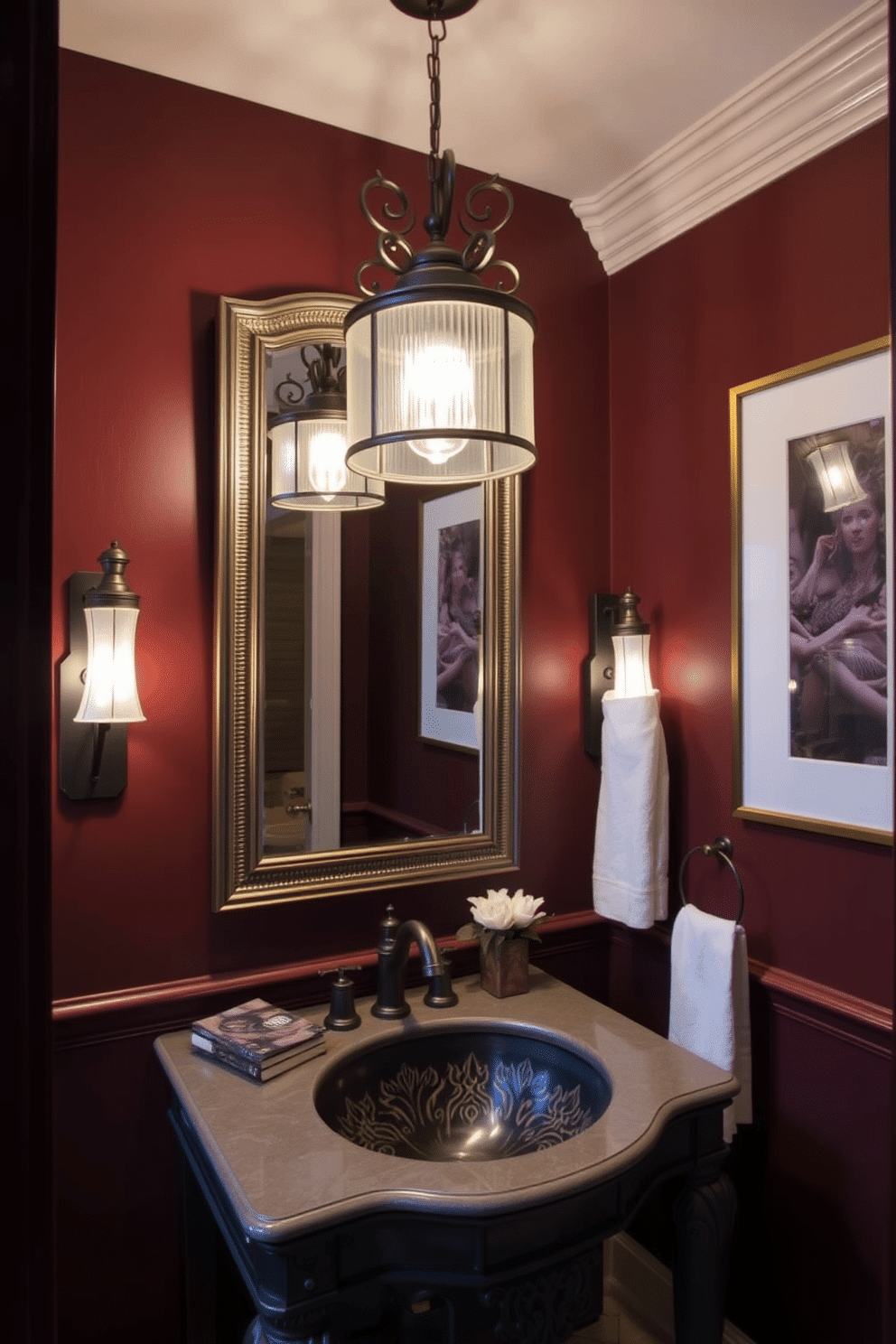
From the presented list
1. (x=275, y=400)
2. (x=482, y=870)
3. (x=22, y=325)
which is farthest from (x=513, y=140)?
(x=22, y=325)

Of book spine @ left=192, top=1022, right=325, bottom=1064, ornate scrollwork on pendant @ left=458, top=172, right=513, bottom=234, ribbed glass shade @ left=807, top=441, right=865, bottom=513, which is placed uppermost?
ornate scrollwork on pendant @ left=458, top=172, right=513, bottom=234

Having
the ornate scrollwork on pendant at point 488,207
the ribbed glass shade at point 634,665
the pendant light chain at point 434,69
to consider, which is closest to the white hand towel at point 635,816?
the ribbed glass shade at point 634,665

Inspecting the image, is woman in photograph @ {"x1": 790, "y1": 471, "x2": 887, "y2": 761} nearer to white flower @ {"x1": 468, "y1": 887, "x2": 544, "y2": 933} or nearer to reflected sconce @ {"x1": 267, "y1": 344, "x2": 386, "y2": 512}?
white flower @ {"x1": 468, "y1": 887, "x2": 544, "y2": 933}

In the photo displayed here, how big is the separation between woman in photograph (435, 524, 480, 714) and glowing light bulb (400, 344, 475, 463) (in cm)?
70

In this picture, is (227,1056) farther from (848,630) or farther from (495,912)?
(848,630)

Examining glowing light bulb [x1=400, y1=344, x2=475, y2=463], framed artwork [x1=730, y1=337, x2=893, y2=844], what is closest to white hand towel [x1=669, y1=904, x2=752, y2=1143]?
framed artwork [x1=730, y1=337, x2=893, y2=844]

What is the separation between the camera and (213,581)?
1.63 meters

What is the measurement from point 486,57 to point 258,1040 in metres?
1.69

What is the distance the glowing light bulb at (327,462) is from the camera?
1633 mm

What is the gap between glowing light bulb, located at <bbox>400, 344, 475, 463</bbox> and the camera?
3.80 feet

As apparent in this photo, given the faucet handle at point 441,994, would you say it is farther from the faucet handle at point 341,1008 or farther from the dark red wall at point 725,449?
the dark red wall at point 725,449

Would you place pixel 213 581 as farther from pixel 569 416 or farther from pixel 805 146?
pixel 805 146

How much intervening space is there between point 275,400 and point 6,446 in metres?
1.24

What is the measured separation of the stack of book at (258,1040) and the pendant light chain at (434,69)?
133 centimetres
